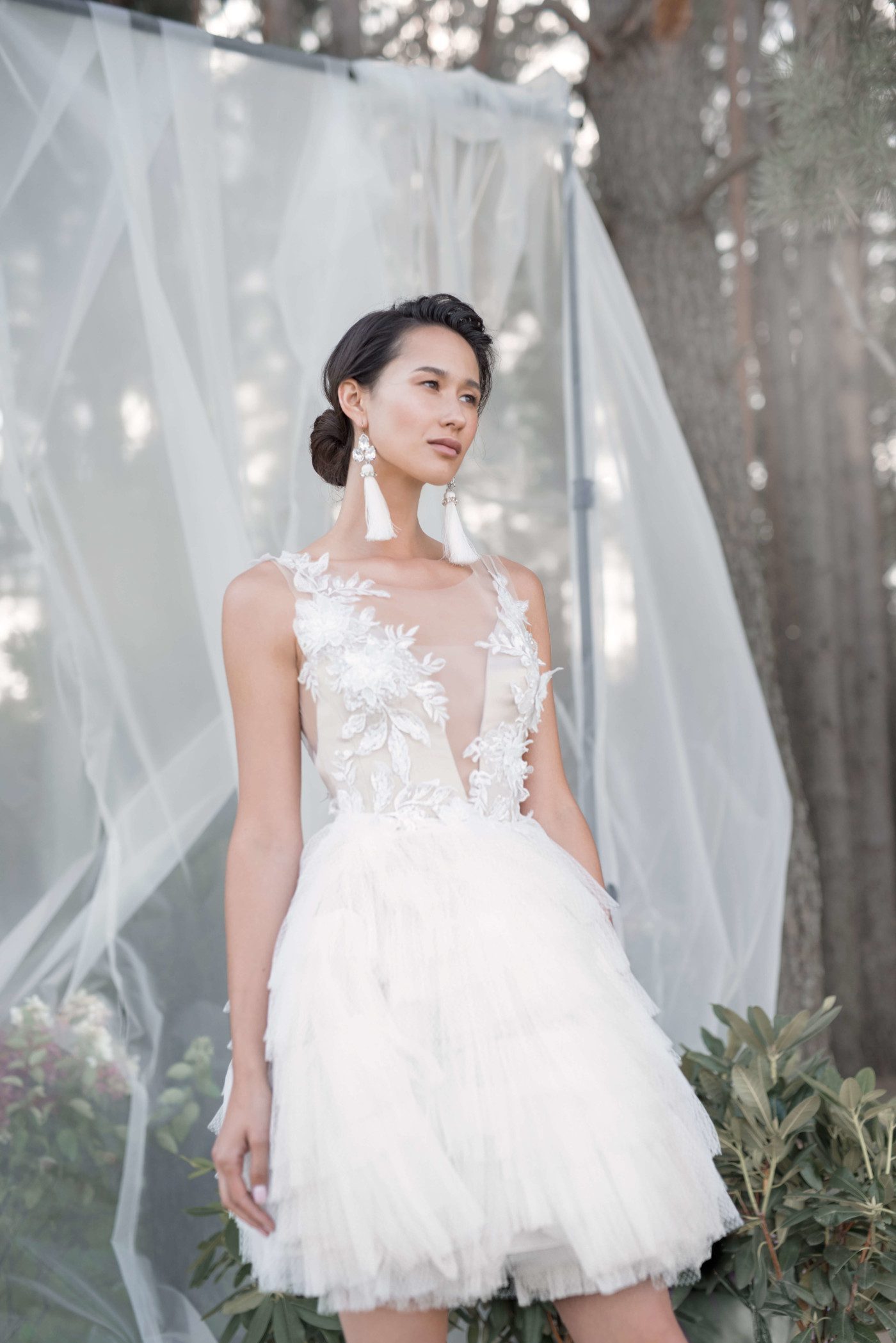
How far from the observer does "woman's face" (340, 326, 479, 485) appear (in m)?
1.62

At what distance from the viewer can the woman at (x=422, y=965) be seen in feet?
4.17

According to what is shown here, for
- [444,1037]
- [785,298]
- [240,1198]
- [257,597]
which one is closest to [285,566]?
[257,597]

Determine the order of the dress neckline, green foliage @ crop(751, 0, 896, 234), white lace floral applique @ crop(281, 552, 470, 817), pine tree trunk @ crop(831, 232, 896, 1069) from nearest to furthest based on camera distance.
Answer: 1. white lace floral applique @ crop(281, 552, 470, 817)
2. the dress neckline
3. green foliage @ crop(751, 0, 896, 234)
4. pine tree trunk @ crop(831, 232, 896, 1069)

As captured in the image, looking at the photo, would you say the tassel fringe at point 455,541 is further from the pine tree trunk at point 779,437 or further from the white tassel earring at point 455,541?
the pine tree trunk at point 779,437

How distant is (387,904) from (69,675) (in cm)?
105

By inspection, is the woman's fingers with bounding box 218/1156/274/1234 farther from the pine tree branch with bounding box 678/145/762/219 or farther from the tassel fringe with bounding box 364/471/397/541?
the pine tree branch with bounding box 678/145/762/219

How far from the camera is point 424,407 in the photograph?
63.8 inches

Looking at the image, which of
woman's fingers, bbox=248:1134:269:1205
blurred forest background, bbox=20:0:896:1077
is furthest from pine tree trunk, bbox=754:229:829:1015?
woman's fingers, bbox=248:1134:269:1205

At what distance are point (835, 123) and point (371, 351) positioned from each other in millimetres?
1448

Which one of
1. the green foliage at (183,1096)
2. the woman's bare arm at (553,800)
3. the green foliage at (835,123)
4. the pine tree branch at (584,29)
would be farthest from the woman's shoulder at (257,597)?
the pine tree branch at (584,29)

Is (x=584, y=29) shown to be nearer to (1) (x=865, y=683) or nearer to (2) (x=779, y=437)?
(2) (x=779, y=437)

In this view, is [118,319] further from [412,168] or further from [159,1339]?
[159,1339]

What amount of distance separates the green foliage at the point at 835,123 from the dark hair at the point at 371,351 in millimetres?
1171

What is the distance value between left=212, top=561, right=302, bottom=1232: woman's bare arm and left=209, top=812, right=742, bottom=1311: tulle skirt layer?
0.9 inches
